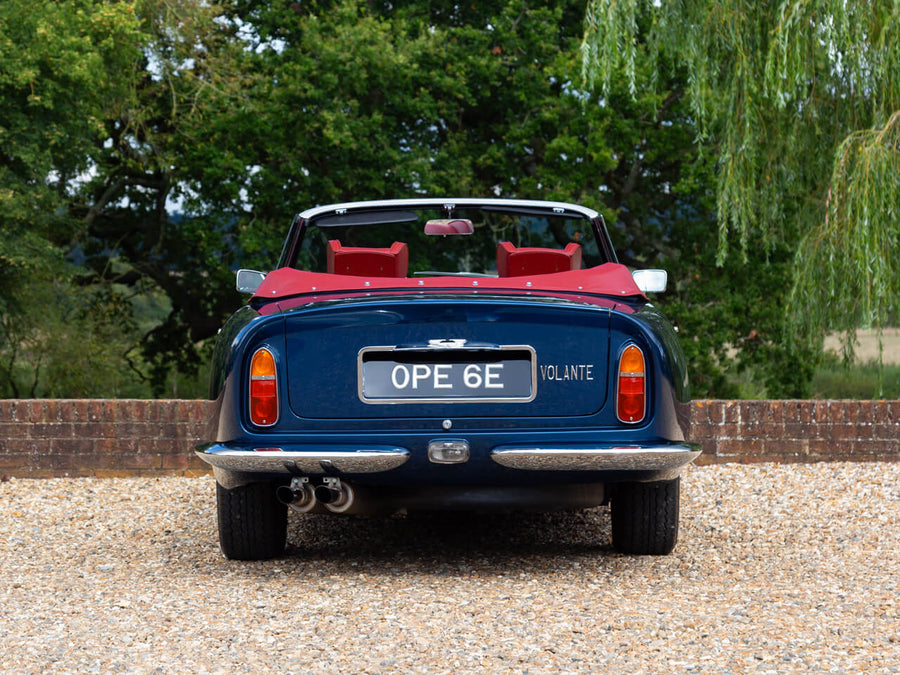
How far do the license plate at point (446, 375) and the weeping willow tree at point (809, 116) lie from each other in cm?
510

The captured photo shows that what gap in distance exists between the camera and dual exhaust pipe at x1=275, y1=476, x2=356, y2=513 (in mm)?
4303

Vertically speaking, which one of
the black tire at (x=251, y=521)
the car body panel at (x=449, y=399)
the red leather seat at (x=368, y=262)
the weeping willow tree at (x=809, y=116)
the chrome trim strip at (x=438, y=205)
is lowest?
the black tire at (x=251, y=521)

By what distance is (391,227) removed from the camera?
15.6 metres

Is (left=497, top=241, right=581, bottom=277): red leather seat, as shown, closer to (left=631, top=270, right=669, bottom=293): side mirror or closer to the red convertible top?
(left=631, top=270, right=669, bottom=293): side mirror

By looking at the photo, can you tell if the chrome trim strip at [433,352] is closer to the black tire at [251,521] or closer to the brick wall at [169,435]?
the black tire at [251,521]

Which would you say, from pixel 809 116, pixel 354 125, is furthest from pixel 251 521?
pixel 354 125

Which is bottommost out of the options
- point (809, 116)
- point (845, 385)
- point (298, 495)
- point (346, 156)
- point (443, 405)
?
point (845, 385)

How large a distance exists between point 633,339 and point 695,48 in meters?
6.04

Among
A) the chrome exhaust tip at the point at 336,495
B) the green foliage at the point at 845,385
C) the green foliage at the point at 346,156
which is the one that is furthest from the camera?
the green foliage at the point at 845,385

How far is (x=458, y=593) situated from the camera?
4.16 meters

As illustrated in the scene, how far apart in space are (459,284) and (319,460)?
0.91 meters

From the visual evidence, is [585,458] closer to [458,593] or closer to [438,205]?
[458,593]

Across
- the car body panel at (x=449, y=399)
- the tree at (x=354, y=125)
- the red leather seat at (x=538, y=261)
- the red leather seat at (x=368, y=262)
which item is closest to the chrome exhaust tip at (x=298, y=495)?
the car body panel at (x=449, y=399)

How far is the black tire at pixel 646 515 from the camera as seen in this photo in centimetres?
468
